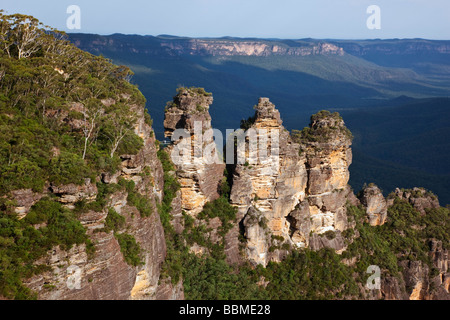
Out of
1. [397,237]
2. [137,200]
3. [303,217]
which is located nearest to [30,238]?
[137,200]

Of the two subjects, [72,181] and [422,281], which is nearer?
[72,181]

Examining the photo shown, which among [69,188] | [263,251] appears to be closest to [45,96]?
[69,188]

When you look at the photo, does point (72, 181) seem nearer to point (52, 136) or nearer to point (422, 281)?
point (52, 136)

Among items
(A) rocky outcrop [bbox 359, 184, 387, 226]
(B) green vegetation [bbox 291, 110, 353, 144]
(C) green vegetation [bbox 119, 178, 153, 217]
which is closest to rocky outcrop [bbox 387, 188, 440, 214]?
(A) rocky outcrop [bbox 359, 184, 387, 226]

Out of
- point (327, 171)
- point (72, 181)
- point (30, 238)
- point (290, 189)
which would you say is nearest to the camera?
point (30, 238)

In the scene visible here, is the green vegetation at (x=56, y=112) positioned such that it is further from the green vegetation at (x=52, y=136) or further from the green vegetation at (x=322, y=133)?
the green vegetation at (x=322, y=133)

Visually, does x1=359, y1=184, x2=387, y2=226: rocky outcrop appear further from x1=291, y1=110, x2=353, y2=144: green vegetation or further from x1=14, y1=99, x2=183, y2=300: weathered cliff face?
x1=14, y1=99, x2=183, y2=300: weathered cliff face
